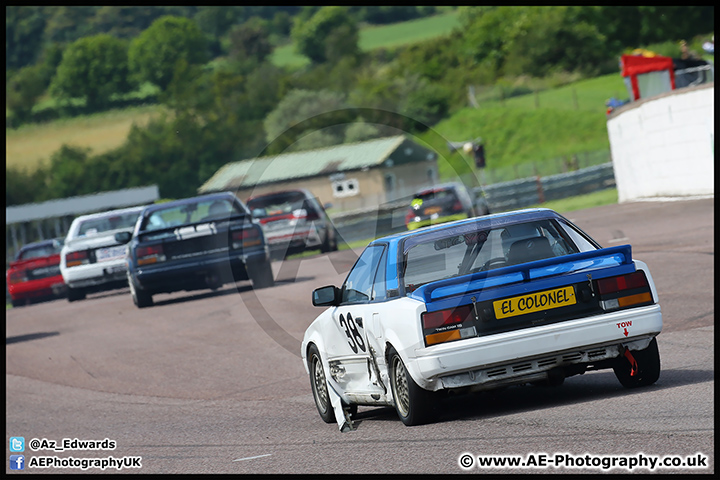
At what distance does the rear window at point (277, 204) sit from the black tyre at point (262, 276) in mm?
6844

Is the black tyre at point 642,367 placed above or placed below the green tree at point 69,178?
above

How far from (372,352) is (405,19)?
477ft

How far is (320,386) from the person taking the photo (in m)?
8.00

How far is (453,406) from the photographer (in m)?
7.43

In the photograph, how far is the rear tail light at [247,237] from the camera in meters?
17.4

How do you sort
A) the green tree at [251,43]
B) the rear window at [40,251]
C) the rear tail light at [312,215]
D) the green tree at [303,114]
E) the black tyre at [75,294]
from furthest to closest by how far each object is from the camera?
the green tree at [251,43] < the green tree at [303,114] < the rear window at [40,251] < the rear tail light at [312,215] < the black tyre at [75,294]

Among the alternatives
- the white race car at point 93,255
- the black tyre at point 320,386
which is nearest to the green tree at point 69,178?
the white race car at point 93,255

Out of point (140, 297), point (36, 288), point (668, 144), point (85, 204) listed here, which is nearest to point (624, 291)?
point (140, 297)

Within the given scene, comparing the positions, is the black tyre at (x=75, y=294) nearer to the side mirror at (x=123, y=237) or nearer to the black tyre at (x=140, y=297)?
the black tyre at (x=140, y=297)

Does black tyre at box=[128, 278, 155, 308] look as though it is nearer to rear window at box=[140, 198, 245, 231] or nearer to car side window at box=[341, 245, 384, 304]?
rear window at box=[140, 198, 245, 231]

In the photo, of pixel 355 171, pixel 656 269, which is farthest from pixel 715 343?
pixel 355 171

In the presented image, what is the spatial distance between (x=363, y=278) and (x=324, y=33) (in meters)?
133

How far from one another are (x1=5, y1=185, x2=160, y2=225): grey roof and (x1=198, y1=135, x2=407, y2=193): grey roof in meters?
19.3

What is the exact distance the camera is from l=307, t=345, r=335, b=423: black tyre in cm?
783
